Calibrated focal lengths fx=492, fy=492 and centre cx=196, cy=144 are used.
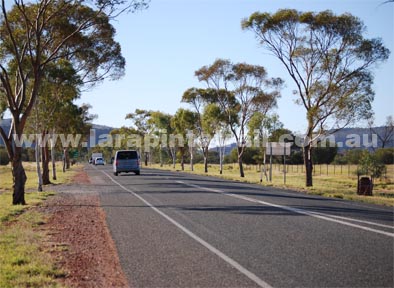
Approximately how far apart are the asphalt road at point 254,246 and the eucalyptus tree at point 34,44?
19.2 ft

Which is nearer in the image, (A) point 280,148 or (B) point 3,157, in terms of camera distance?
(A) point 280,148

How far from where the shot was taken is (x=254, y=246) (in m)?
8.91

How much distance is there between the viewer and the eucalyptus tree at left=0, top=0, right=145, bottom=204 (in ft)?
59.1

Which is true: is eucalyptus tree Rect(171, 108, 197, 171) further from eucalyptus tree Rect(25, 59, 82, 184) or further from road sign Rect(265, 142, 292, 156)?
→ eucalyptus tree Rect(25, 59, 82, 184)

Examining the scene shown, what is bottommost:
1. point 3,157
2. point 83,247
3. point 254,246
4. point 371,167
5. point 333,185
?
point 333,185

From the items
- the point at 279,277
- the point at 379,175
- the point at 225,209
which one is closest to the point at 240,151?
the point at 379,175

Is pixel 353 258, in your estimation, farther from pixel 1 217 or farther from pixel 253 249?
pixel 1 217

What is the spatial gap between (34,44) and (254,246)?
2212 cm

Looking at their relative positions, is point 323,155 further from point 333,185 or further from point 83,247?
point 83,247

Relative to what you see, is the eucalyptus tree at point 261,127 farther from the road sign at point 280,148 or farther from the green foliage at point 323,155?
the green foliage at point 323,155

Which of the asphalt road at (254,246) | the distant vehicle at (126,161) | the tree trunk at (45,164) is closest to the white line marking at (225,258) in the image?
the asphalt road at (254,246)

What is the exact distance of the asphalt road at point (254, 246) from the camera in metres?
6.74

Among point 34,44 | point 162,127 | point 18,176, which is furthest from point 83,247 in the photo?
point 162,127

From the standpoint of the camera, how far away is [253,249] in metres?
8.64
